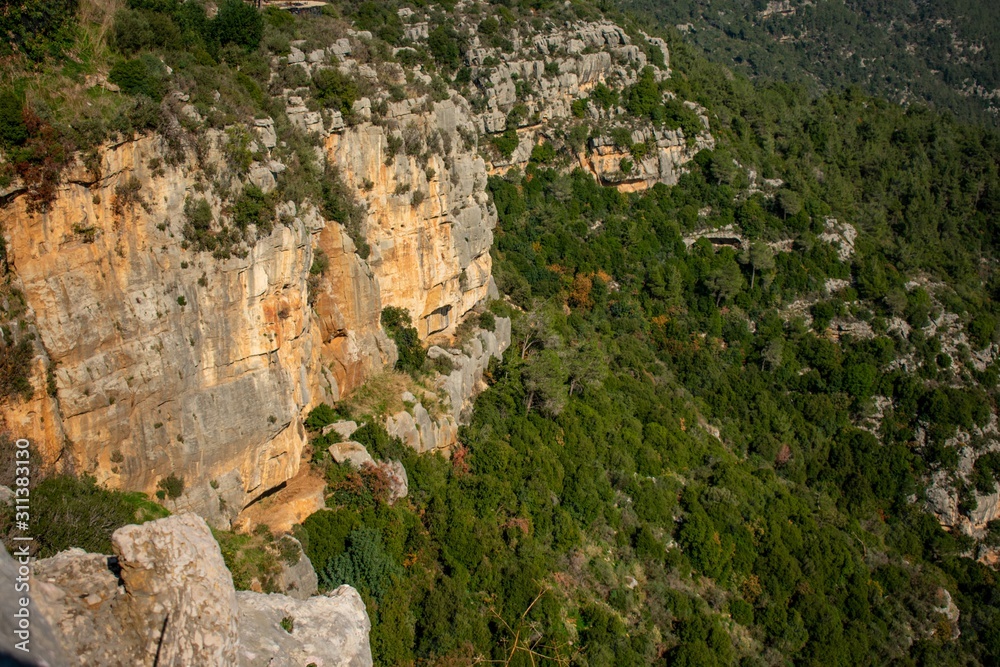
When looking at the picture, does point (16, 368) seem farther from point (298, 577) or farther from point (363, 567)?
point (363, 567)

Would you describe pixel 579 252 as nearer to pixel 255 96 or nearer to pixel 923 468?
pixel 923 468

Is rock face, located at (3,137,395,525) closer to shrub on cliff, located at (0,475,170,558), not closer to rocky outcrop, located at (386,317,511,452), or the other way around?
shrub on cliff, located at (0,475,170,558)

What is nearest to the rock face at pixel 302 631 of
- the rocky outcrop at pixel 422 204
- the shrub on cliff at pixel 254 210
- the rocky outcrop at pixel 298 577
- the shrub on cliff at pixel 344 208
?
the rocky outcrop at pixel 298 577

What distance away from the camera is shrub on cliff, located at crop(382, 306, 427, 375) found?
3128 cm

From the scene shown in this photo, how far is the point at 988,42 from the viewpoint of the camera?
130875 mm

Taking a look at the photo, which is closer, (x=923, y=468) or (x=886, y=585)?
(x=886, y=585)

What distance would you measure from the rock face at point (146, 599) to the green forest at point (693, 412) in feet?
14.0

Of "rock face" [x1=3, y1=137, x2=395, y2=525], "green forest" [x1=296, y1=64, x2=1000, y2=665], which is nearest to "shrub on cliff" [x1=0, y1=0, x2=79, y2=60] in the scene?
"rock face" [x1=3, y1=137, x2=395, y2=525]

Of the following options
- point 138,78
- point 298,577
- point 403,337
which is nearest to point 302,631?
point 298,577

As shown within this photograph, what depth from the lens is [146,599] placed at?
11500 mm

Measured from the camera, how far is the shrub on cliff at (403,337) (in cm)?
3128

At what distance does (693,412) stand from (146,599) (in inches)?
1547

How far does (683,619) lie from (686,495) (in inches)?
306

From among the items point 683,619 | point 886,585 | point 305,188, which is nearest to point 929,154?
point 886,585
